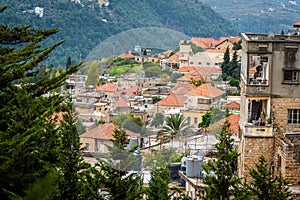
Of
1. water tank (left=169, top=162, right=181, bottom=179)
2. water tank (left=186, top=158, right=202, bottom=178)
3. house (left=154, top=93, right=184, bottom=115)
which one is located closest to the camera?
house (left=154, top=93, right=184, bottom=115)

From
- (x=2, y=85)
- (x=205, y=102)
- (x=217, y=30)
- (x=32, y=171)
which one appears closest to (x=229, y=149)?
(x=205, y=102)

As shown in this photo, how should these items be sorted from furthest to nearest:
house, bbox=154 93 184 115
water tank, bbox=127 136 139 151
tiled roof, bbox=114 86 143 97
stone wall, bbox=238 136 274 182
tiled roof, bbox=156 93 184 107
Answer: stone wall, bbox=238 136 274 182 < tiled roof, bbox=114 86 143 97 < tiled roof, bbox=156 93 184 107 < house, bbox=154 93 184 115 < water tank, bbox=127 136 139 151

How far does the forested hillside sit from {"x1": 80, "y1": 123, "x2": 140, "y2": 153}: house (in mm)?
70906

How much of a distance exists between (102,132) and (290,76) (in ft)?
25.6

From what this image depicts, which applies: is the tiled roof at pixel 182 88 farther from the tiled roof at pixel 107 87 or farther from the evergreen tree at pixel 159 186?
the evergreen tree at pixel 159 186

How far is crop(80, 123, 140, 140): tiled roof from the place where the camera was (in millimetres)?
9861

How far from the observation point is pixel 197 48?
1246 cm

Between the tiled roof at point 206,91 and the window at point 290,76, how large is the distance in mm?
5768

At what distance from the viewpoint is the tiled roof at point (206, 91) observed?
10.4 metres

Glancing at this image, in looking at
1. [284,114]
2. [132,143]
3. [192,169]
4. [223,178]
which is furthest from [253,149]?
[132,143]

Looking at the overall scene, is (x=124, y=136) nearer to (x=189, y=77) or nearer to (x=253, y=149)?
(x=189, y=77)

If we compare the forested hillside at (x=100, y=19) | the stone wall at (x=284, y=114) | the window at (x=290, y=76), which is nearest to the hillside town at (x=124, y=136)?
the stone wall at (x=284, y=114)

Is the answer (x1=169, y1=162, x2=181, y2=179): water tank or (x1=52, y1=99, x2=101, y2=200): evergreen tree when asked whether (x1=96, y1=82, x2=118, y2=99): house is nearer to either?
Answer: (x1=52, y1=99, x2=101, y2=200): evergreen tree

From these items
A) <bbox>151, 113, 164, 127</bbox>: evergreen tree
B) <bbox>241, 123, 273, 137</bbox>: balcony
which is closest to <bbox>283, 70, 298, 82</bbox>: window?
<bbox>241, 123, 273, 137</bbox>: balcony
